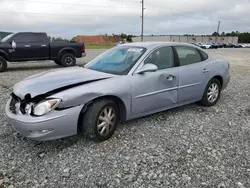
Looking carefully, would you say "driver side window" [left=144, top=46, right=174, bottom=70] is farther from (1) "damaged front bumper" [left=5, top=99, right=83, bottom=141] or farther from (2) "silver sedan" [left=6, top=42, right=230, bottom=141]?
(1) "damaged front bumper" [left=5, top=99, right=83, bottom=141]

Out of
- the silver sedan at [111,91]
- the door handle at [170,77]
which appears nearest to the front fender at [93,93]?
the silver sedan at [111,91]

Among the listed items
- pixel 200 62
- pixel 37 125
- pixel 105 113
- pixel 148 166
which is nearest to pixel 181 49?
pixel 200 62

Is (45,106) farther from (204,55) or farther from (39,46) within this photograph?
(39,46)

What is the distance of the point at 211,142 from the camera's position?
12.5 feet

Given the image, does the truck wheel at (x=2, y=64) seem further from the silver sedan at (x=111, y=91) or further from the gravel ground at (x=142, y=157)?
the silver sedan at (x=111, y=91)

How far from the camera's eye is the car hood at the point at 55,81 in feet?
11.2

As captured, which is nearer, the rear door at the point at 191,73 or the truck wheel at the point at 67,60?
A: the rear door at the point at 191,73

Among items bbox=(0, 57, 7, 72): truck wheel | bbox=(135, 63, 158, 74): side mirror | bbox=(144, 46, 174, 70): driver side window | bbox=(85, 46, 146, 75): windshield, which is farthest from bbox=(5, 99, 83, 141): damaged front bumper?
bbox=(0, 57, 7, 72): truck wheel

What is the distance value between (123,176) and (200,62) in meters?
3.25

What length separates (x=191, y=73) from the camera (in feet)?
16.0

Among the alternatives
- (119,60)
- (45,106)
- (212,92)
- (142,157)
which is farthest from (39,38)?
(142,157)

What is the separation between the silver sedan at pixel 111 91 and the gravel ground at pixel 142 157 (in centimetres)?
31

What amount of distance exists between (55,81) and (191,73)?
8.82 feet

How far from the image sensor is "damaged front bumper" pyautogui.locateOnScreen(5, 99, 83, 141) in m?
3.15
